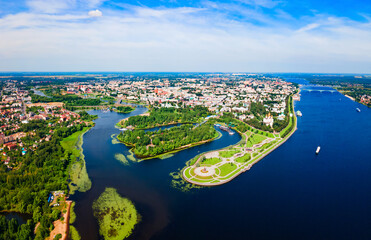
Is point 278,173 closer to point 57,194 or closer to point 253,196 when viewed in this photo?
point 253,196

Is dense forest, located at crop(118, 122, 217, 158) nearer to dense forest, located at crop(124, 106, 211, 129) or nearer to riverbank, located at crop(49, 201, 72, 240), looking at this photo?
dense forest, located at crop(124, 106, 211, 129)

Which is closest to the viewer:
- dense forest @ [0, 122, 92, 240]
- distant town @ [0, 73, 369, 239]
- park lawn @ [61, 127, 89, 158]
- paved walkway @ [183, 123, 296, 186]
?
dense forest @ [0, 122, 92, 240]

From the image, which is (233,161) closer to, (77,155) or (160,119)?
(77,155)

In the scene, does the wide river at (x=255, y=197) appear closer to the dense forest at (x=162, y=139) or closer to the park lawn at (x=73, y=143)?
the park lawn at (x=73, y=143)

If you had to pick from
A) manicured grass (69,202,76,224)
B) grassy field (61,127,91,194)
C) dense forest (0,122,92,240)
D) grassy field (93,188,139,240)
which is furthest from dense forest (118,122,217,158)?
manicured grass (69,202,76,224)

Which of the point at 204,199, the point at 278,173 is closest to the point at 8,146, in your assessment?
the point at 204,199

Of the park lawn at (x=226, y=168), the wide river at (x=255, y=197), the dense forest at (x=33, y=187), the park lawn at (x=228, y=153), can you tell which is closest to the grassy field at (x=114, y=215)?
the wide river at (x=255, y=197)
